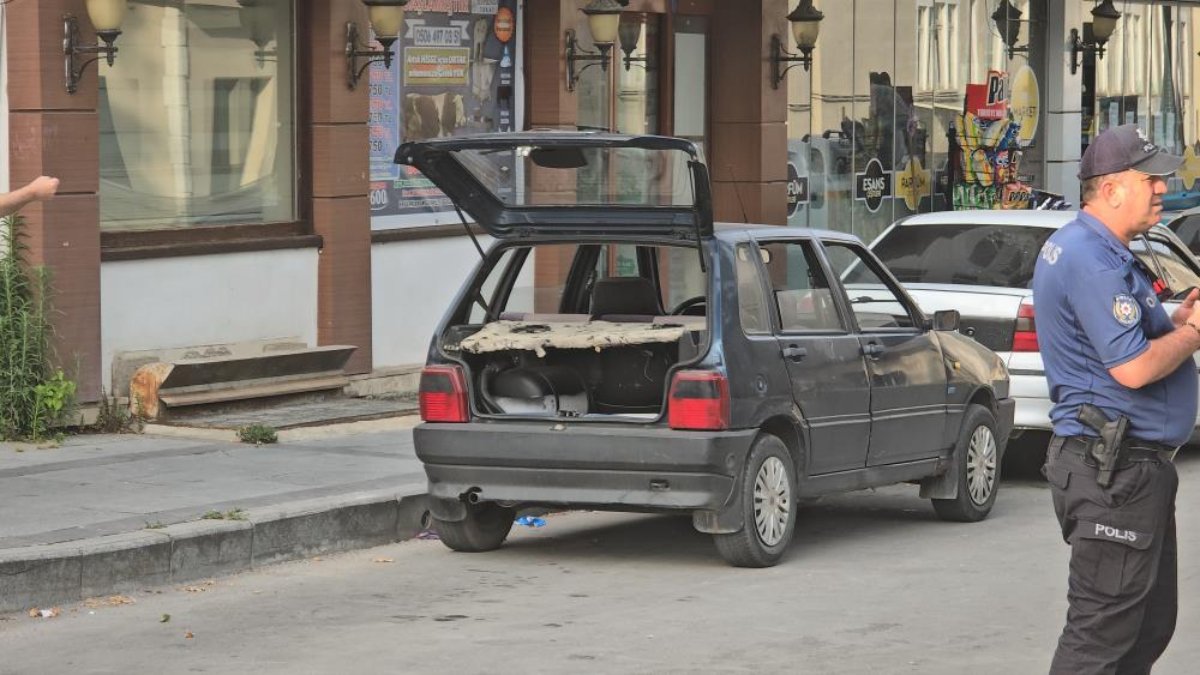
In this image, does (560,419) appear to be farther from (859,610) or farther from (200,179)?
(200,179)

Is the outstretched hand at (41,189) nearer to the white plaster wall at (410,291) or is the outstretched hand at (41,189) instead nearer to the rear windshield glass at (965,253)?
the rear windshield glass at (965,253)

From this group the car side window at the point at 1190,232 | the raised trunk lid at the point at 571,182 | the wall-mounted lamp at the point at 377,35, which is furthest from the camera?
the car side window at the point at 1190,232

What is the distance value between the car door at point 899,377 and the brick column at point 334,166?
508 cm

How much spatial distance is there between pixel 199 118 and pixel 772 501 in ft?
21.1

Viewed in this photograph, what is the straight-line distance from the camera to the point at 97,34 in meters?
12.9

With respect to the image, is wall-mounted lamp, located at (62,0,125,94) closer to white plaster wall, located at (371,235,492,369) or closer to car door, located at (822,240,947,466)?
white plaster wall, located at (371,235,492,369)

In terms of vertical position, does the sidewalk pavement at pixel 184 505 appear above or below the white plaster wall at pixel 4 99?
below

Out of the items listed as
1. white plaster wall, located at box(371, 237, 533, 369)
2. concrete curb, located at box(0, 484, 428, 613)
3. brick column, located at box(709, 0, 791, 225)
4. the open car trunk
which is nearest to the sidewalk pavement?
concrete curb, located at box(0, 484, 428, 613)

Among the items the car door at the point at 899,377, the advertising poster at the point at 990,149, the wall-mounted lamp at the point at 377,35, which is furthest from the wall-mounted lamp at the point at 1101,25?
the car door at the point at 899,377

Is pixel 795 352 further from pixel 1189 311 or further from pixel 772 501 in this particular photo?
pixel 1189 311

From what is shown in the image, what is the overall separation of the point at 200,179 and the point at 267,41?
1248mm

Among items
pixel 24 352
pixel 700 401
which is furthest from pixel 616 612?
pixel 24 352

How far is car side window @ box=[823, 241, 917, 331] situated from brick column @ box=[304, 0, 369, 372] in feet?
14.5

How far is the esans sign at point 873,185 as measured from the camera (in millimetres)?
23281
